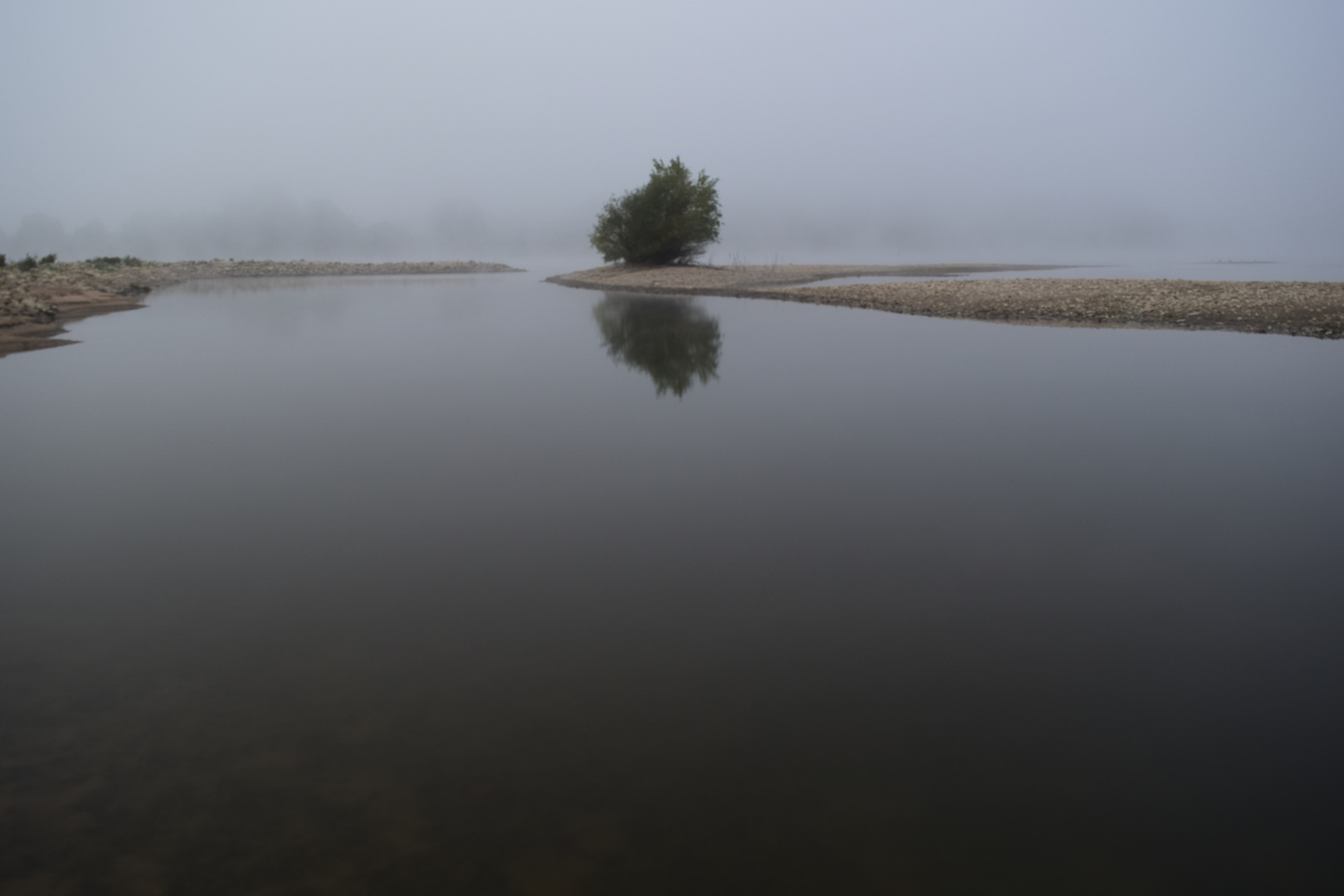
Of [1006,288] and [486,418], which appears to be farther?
[1006,288]

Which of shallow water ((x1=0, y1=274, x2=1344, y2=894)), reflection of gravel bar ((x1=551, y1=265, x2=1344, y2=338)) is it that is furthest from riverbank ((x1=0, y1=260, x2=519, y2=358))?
reflection of gravel bar ((x1=551, y1=265, x2=1344, y2=338))

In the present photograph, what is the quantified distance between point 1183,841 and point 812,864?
4.71 ft

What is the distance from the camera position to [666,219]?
145ft

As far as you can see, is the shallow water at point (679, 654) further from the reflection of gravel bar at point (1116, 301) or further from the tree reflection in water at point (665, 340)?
the reflection of gravel bar at point (1116, 301)

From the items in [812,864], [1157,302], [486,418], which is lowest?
[812,864]

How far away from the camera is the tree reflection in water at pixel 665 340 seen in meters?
13.1

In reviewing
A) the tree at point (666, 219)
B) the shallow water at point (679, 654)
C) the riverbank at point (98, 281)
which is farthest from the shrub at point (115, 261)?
the shallow water at point (679, 654)

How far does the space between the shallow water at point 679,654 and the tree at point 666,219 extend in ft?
120

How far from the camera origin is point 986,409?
986 centimetres

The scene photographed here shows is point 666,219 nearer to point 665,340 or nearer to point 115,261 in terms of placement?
point 665,340

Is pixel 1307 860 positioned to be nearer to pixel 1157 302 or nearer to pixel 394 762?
pixel 394 762

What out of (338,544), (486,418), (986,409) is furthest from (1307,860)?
(486,418)

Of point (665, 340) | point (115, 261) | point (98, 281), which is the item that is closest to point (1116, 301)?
point (665, 340)

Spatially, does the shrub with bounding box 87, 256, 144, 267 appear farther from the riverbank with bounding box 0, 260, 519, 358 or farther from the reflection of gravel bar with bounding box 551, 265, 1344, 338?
the reflection of gravel bar with bounding box 551, 265, 1344, 338
